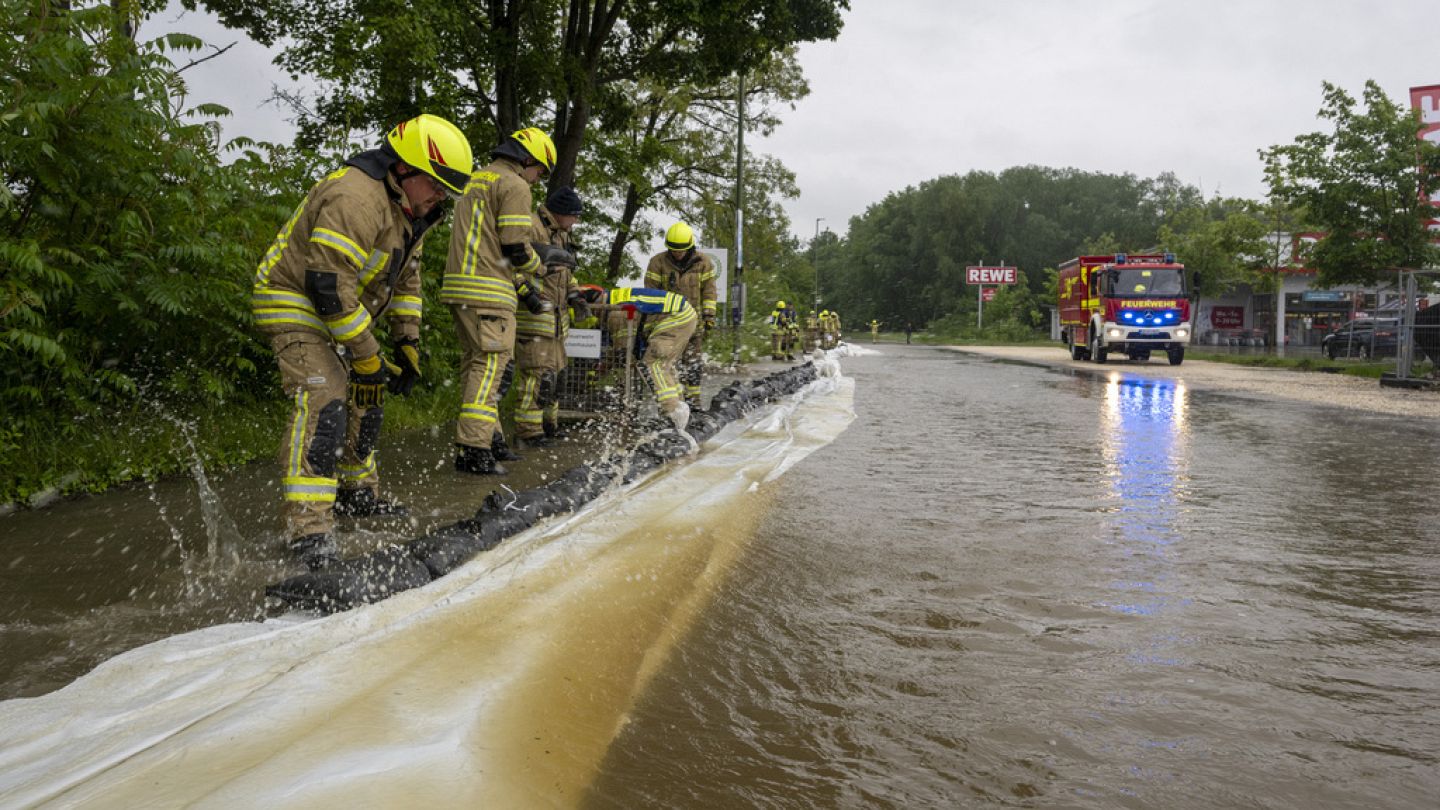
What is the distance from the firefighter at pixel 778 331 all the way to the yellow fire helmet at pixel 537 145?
61.9 feet

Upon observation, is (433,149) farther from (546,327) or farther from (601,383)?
(601,383)

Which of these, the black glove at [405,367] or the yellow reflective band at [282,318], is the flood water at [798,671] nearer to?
the black glove at [405,367]

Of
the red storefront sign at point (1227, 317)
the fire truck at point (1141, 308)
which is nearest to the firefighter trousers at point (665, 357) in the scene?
the fire truck at point (1141, 308)

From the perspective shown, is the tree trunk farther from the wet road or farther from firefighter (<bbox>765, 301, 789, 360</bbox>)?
the wet road

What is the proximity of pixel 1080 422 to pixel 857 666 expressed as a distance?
324 inches

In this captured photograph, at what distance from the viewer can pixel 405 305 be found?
18.0ft

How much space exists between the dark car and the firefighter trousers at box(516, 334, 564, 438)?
74.2 feet

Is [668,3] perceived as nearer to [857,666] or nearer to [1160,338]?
[857,666]

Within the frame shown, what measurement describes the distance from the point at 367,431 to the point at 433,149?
60.6 inches

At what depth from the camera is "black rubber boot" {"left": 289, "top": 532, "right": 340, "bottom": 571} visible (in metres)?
4.09

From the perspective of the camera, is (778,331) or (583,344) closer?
(583,344)

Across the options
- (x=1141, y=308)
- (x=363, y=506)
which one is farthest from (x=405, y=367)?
(x=1141, y=308)

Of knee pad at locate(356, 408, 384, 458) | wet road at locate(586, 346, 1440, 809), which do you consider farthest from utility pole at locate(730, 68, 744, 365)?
knee pad at locate(356, 408, 384, 458)

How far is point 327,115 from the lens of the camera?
49.0 ft
